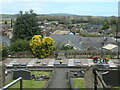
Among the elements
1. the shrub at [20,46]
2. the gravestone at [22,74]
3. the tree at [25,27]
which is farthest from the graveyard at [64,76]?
the tree at [25,27]

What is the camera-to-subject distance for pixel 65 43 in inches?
582

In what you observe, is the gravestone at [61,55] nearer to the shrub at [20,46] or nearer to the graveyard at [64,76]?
the graveyard at [64,76]

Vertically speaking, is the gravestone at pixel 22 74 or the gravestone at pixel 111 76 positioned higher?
the gravestone at pixel 111 76

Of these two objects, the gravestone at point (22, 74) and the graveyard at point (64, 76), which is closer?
the graveyard at point (64, 76)

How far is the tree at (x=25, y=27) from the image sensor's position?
16.8 metres

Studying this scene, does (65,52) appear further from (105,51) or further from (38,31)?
(38,31)

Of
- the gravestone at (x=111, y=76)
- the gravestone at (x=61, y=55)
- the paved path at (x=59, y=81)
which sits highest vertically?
the gravestone at (x=111, y=76)

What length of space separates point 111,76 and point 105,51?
A: 446 inches

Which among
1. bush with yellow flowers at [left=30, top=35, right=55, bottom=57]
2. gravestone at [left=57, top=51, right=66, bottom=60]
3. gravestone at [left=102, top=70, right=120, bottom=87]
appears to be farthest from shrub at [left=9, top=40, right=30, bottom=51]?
gravestone at [left=102, top=70, right=120, bottom=87]

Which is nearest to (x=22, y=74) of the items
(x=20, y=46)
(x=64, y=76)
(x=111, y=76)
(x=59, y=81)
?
(x=59, y=81)

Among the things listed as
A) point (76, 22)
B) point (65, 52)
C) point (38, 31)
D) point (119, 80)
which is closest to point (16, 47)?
point (65, 52)

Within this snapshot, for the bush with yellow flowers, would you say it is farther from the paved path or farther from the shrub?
the paved path

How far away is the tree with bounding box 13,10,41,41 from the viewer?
16781 mm

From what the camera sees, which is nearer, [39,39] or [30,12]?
[39,39]
